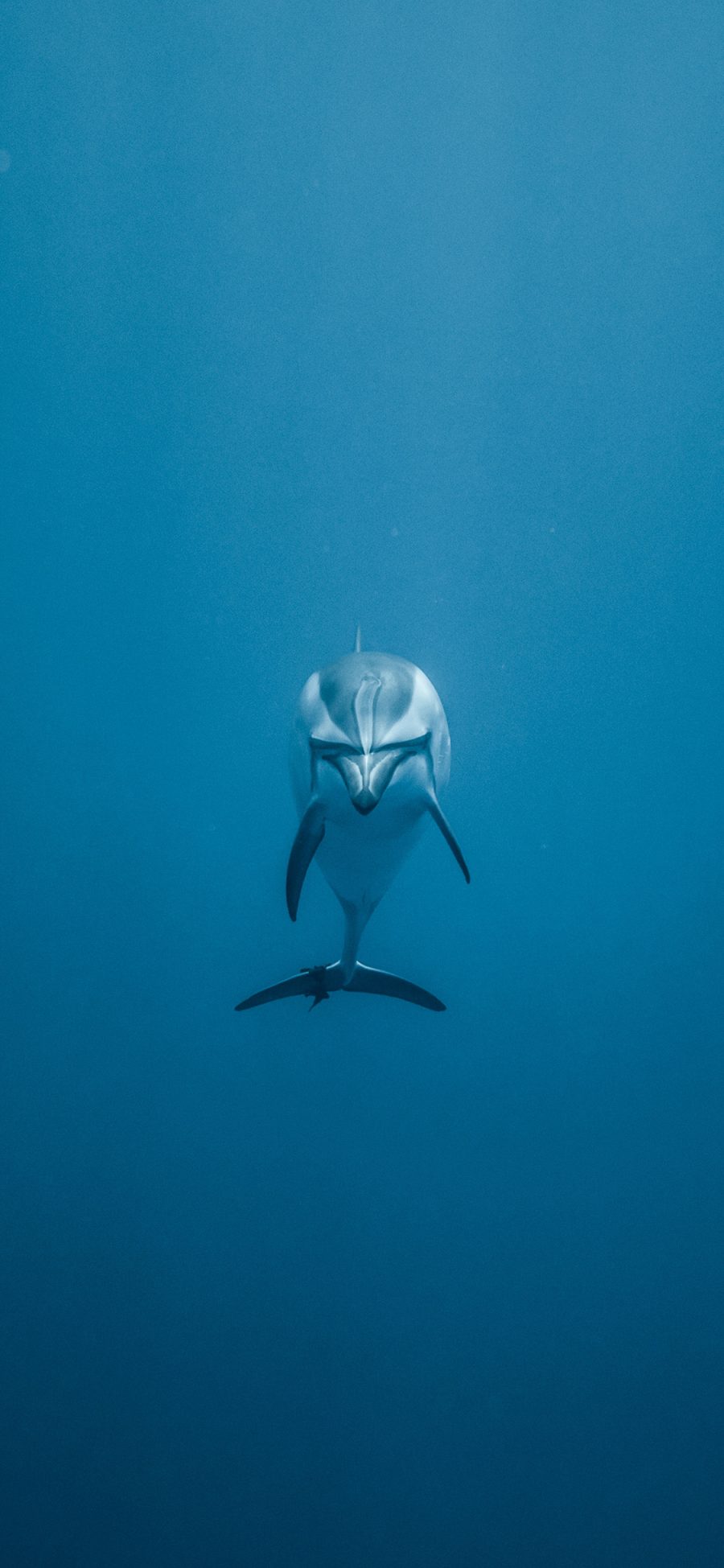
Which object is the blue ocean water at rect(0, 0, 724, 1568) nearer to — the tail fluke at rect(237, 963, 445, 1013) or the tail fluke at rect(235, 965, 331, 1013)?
the tail fluke at rect(237, 963, 445, 1013)

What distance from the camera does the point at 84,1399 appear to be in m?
6.26

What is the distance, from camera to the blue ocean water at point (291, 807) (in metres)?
6.47

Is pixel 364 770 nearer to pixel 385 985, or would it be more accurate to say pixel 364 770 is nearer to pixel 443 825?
pixel 443 825

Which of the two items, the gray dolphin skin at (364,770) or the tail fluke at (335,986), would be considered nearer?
the gray dolphin skin at (364,770)

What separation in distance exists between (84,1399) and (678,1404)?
14.4 feet

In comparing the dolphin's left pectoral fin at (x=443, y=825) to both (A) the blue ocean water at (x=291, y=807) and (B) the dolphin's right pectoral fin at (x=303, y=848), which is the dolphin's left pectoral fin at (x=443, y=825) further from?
(A) the blue ocean water at (x=291, y=807)

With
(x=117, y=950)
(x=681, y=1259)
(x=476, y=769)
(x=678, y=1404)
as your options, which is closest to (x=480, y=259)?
(x=476, y=769)

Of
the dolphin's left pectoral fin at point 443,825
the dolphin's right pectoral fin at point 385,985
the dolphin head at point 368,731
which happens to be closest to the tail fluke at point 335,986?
the dolphin's right pectoral fin at point 385,985

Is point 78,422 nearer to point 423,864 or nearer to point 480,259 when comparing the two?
point 480,259

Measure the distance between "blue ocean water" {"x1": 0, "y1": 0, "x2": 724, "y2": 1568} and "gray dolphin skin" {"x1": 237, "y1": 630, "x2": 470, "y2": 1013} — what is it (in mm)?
3980

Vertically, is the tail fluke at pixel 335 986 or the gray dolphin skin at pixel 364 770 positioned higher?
the gray dolphin skin at pixel 364 770

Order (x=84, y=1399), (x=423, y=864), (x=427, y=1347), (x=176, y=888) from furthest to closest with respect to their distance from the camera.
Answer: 1. (x=423, y=864)
2. (x=176, y=888)
3. (x=427, y=1347)
4. (x=84, y=1399)

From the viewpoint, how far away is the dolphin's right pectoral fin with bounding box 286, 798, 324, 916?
284cm

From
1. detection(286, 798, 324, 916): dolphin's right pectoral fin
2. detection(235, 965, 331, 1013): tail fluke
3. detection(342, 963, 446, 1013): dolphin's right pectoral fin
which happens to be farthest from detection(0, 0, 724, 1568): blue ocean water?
detection(286, 798, 324, 916): dolphin's right pectoral fin
